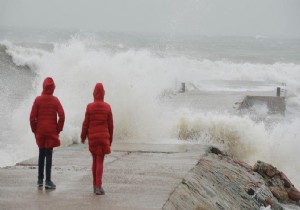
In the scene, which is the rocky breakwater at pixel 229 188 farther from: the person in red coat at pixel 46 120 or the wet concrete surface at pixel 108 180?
the person in red coat at pixel 46 120

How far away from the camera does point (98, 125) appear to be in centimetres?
657

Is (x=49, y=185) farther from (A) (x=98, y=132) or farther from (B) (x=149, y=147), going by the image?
(B) (x=149, y=147)

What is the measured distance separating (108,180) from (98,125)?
43.7 inches

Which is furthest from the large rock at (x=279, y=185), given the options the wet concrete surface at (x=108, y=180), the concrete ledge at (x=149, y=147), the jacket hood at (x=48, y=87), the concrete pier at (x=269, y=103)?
the concrete pier at (x=269, y=103)

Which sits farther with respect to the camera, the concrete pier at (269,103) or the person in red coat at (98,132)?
the concrete pier at (269,103)

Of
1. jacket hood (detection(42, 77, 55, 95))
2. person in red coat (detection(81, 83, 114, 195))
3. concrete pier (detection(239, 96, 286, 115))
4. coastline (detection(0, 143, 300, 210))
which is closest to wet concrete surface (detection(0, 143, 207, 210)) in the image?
coastline (detection(0, 143, 300, 210))

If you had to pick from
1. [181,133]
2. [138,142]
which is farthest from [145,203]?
[181,133]

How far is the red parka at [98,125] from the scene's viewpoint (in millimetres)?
6539

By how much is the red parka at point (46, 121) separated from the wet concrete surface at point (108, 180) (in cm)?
58

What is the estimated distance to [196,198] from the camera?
6.90 metres

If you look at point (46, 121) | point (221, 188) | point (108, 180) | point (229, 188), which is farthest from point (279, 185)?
point (46, 121)

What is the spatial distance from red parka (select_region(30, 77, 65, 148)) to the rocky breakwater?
152 centimetres

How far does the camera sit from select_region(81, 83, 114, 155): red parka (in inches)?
257

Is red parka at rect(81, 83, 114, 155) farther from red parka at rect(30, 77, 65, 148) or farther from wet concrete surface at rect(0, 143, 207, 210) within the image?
wet concrete surface at rect(0, 143, 207, 210)
